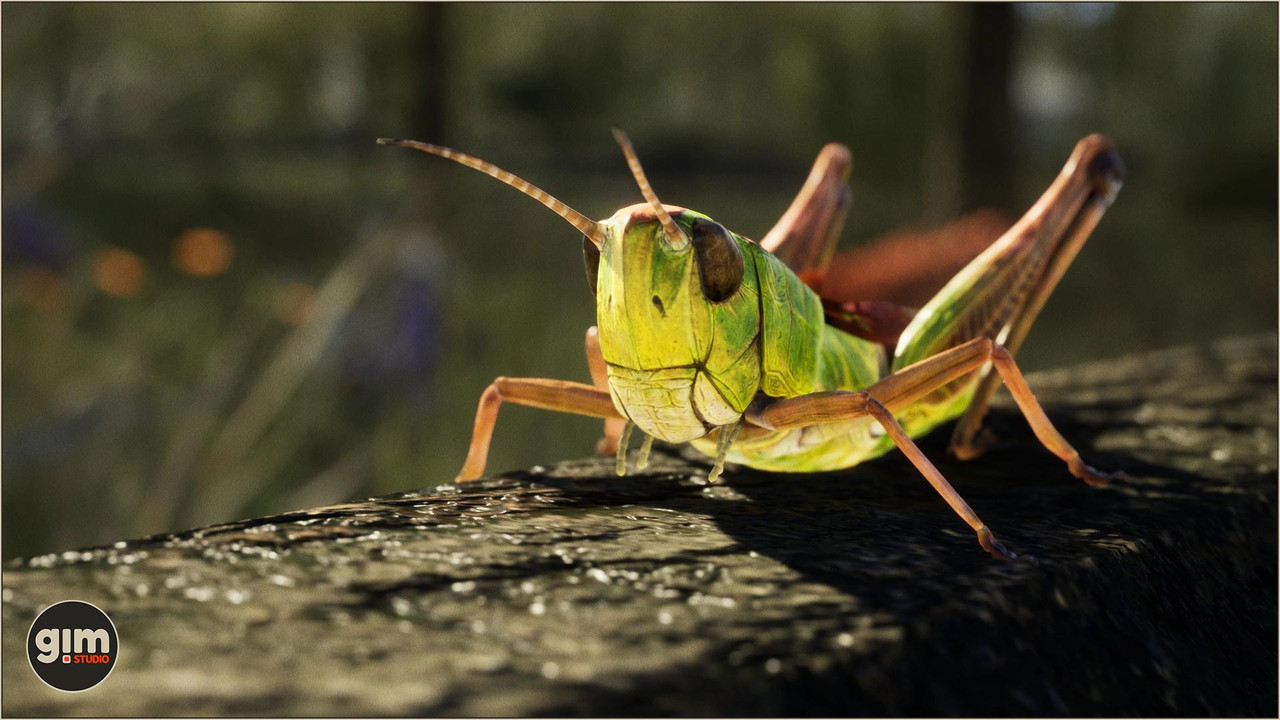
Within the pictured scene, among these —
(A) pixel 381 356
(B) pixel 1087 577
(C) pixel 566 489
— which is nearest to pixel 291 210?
(A) pixel 381 356

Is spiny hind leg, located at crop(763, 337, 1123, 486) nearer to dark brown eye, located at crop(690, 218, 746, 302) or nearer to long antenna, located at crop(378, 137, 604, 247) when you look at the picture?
dark brown eye, located at crop(690, 218, 746, 302)

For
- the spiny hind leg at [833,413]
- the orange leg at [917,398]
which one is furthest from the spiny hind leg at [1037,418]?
the spiny hind leg at [833,413]

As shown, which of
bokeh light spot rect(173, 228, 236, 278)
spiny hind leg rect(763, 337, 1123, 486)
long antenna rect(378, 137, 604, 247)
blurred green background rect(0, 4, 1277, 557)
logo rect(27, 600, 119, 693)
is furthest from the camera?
bokeh light spot rect(173, 228, 236, 278)

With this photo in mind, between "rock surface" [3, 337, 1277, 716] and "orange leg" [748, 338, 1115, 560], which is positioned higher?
"orange leg" [748, 338, 1115, 560]

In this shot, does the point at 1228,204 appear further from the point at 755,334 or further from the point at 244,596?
the point at 244,596

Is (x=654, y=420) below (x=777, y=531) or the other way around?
the other way around

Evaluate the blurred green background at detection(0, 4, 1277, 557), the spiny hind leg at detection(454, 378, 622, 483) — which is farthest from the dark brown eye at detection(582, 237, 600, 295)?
the blurred green background at detection(0, 4, 1277, 557)

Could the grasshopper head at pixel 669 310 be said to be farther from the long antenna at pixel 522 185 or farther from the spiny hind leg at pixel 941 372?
the spiny hind leg at pixel 941 372

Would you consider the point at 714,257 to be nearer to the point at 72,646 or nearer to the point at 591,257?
the point at 591,257
